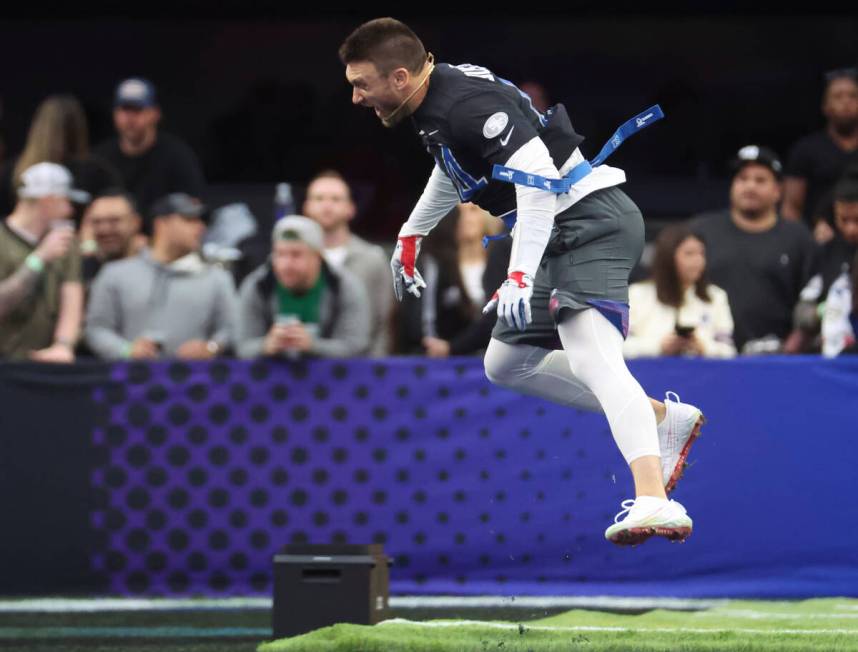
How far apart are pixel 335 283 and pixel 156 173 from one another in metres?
2.30

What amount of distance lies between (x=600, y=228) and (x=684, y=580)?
2.93 meters

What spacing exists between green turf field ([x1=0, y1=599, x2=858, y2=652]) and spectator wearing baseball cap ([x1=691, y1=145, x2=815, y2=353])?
6.06 ft

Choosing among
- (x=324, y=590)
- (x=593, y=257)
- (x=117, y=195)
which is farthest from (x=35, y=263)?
(x=593, y=257)

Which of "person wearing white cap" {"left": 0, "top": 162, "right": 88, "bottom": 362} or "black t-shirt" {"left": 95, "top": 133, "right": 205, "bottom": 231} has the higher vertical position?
"black t-shirt" {"left": 95, "top": 133, "right": 205, "bottom": 231}

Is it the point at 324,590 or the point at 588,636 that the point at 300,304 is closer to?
the point at 324,590

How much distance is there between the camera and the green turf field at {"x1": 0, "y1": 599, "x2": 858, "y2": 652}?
6301 millimetres

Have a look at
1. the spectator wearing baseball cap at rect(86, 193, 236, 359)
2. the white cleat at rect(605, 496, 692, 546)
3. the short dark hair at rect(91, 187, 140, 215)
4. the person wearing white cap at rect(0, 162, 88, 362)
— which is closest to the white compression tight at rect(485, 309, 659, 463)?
the white cleat at rect(605, 496, 692, 546)

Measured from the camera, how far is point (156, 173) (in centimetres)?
1098

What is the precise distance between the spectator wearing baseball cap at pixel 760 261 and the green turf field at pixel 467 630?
1846mm

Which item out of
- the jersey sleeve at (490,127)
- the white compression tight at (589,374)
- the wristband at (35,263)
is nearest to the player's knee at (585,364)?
the white compression tight at (589,374)

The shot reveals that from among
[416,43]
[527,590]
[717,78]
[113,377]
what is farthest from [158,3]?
[416,43]

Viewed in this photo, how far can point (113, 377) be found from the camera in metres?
9.10

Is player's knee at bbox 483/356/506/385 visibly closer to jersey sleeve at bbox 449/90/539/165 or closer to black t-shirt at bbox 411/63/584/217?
black t-shirt at bbox 411/63/584/217

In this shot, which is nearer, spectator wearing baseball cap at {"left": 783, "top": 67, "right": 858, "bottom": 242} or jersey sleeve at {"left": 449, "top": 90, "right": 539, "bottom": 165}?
jersey sleeve at {"left": 449, "top": 90, "right": 539, "bottom": 165}
